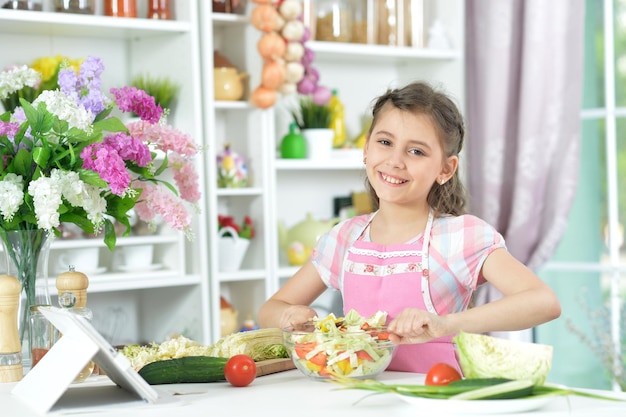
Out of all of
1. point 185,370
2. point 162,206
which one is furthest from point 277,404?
point 162,206

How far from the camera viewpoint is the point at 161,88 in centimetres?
364

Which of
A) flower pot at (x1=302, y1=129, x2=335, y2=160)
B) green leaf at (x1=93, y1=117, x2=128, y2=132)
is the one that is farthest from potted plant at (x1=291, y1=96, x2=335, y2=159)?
green leaf at (x1=93, y1=117, x2=128, y2=132)

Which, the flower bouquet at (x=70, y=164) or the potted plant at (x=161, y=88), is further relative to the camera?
the potted plant at (x=161, y=88)

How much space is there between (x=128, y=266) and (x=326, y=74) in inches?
51.2

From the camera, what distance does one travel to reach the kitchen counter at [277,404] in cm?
145

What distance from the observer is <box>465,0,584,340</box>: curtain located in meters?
3.83

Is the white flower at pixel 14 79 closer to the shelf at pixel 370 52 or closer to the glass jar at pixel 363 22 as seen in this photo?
the shelf at pixel 370 52

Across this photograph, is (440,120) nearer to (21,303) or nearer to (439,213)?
(439,213)

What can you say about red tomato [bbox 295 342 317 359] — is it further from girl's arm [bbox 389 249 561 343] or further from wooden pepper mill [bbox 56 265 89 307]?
wooden pepper mill [bbox 56 265 89 307]

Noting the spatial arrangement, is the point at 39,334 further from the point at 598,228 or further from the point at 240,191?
the point at 598,228

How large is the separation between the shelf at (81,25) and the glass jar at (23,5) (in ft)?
0.16

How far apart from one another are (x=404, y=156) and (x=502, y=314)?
1.47ft

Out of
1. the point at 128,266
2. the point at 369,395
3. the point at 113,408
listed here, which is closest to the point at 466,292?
the point at 369,395

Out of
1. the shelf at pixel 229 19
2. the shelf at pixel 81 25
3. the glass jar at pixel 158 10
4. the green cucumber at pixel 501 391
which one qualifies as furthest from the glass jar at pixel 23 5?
the green cucumber at pixel 501 391
